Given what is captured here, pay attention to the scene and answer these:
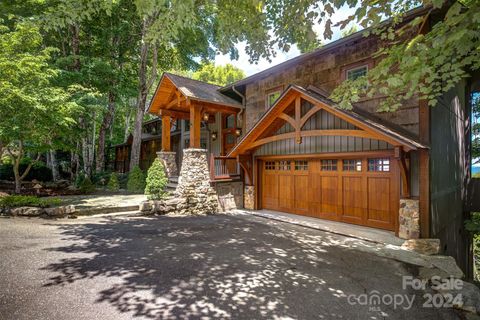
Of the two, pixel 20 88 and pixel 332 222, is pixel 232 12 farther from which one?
pixel 20 88

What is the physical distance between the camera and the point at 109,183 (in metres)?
14.8

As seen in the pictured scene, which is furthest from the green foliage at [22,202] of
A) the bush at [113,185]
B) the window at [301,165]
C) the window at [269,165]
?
the window at [301,165]

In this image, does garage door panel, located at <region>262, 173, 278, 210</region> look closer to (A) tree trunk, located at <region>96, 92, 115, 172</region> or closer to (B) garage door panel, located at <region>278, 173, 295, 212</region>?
(B) garage door panel, located at <region>278, 173, 295, 212</region>

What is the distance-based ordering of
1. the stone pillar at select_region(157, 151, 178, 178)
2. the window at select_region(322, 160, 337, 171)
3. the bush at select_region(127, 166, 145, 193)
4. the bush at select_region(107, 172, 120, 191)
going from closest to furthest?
1. the window at select_region(322, 160, 337, 171)
2. the stone pillar at select_region(157, 151, 178, 178)
3. the bush at select_region(127, 166, 145, 193)
4. the bush at select_region(107, 172, 120, 191)

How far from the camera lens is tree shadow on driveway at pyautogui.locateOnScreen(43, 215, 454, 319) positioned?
3229mm

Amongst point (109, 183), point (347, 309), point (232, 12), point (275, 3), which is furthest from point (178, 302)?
point (109, 183)

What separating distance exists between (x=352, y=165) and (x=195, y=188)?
5785 millimetres

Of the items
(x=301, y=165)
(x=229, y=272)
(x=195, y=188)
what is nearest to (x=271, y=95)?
(x=301, y=165)

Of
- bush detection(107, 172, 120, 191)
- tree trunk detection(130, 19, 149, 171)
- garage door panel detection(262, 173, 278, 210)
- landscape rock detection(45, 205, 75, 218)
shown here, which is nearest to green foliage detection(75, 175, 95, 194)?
bush detection(107, 172, 120, 191)

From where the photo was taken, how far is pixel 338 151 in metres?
7.49

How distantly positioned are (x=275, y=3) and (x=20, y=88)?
8711 mm

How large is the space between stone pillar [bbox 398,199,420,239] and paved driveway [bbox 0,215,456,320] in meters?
1.70

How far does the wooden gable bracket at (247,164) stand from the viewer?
1002cm

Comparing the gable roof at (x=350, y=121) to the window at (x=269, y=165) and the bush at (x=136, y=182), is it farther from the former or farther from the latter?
the bush at (x=136, y=182)
